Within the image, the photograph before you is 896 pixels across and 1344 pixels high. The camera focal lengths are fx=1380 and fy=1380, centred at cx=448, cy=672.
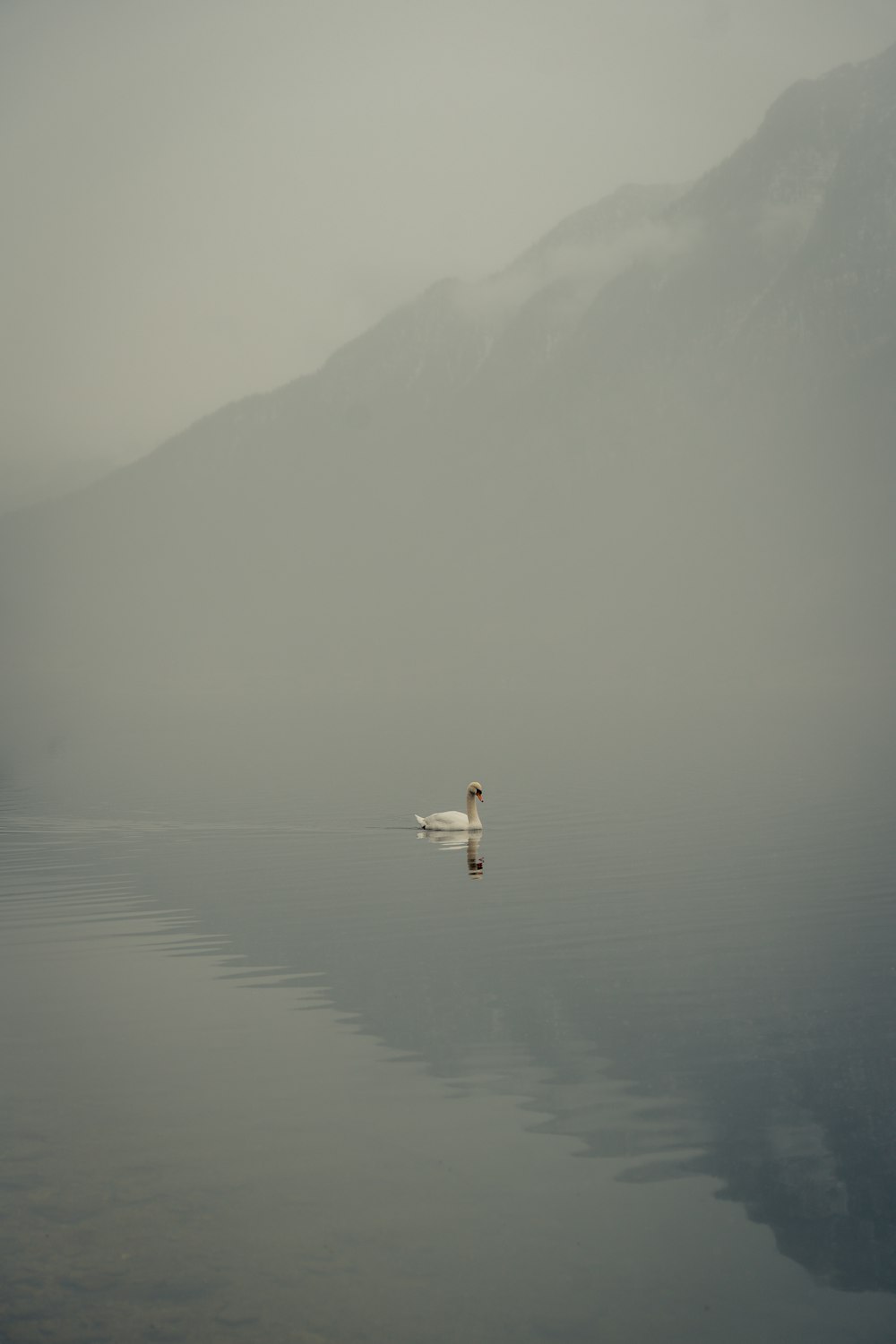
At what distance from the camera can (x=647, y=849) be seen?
3862cm

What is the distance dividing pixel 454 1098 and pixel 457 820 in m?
24.3

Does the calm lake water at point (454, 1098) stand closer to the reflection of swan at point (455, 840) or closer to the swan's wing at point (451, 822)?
the reflection of swan at point (455, 840)

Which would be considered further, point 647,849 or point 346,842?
point 346,842

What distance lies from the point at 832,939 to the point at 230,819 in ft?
87.0

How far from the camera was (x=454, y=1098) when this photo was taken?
60.3ft

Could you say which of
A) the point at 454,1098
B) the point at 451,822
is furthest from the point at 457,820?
the point at 454,1098

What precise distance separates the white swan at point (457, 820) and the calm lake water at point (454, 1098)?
3.86m

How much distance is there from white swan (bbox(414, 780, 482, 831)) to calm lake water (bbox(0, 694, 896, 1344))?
3.86 metres

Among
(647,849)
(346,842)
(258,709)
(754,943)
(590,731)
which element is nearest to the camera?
(754,943)

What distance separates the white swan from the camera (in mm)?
42625

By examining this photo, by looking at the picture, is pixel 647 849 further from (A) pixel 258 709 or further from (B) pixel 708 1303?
(A) pixel 258 709

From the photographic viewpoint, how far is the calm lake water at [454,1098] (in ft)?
43.0

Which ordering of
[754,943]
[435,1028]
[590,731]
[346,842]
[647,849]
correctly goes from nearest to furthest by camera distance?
1. [435,1028]
2. [754,943]
3. [647,849]
4. [346,842]
5. [590,731]

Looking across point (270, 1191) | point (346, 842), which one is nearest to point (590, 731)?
point (346, 842)
